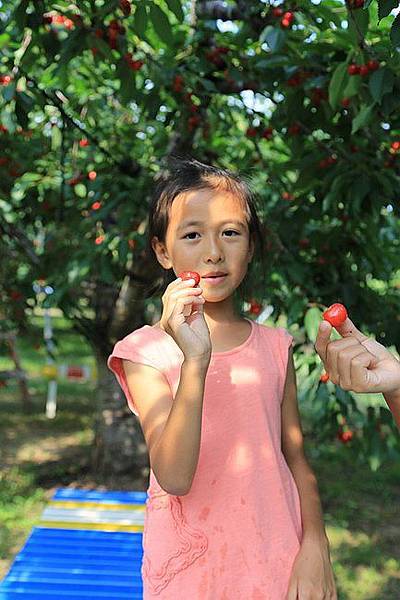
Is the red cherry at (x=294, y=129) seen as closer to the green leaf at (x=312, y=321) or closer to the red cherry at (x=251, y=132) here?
the red cherry at (x=251, y=132)

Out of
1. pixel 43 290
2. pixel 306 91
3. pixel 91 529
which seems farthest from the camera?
pixel 43 290

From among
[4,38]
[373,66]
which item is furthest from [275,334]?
[4,38]

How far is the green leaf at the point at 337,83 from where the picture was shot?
2.10m

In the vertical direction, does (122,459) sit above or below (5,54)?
below

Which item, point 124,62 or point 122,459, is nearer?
point 124,62

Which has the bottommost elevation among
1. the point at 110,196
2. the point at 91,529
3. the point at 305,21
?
the point at 91,529

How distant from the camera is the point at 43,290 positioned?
4.08 meters

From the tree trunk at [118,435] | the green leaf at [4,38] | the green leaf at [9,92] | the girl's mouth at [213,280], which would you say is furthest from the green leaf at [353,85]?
the tree trunk at [118,435]

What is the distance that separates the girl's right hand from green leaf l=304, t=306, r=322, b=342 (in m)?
1.34

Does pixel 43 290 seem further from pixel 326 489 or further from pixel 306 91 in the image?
pixel 326 489

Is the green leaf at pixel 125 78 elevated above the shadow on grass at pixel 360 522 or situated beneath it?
elevated above

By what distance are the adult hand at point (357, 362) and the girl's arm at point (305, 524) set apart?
0.76 feet

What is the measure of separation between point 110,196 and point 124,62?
2.68 feet

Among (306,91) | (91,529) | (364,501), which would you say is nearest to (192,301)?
(306,91)
